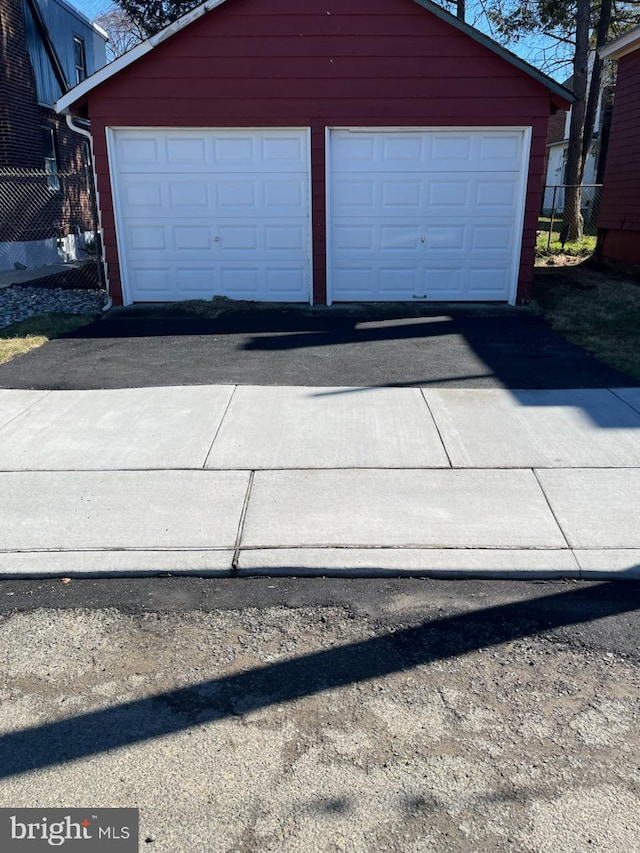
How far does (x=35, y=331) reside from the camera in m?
9.58

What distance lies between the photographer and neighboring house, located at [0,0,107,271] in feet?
51.6

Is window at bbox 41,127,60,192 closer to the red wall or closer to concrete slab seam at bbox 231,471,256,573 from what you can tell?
the red wall

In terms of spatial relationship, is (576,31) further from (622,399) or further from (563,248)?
(622,399)

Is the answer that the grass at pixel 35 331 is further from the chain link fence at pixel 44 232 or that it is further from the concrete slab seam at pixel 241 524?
the concrete slab seam at pixel 241 524

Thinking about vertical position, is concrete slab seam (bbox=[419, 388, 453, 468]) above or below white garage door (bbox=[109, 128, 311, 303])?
below

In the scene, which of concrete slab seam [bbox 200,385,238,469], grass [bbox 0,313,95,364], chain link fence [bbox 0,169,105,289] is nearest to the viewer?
concrete slab seam [bbox 200,385,238,469]

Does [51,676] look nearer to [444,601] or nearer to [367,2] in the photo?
[444,601]

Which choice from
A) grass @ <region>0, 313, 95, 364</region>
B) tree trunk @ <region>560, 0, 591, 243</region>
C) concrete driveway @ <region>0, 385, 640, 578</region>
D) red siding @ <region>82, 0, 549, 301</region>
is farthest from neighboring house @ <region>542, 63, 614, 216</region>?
concrete driveway @ <region>0, 385, 640, 578</region>

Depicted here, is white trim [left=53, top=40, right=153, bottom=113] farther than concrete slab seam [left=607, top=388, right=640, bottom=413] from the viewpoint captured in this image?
Yes

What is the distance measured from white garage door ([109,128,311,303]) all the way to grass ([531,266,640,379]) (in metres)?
4.22

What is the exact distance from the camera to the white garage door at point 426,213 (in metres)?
10.7

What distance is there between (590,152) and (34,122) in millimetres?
26842

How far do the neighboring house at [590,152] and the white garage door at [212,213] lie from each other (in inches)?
594

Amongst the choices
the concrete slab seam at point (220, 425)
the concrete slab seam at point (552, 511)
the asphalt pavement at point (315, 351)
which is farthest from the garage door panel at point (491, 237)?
the concrete slab seam at point (552, 511)
